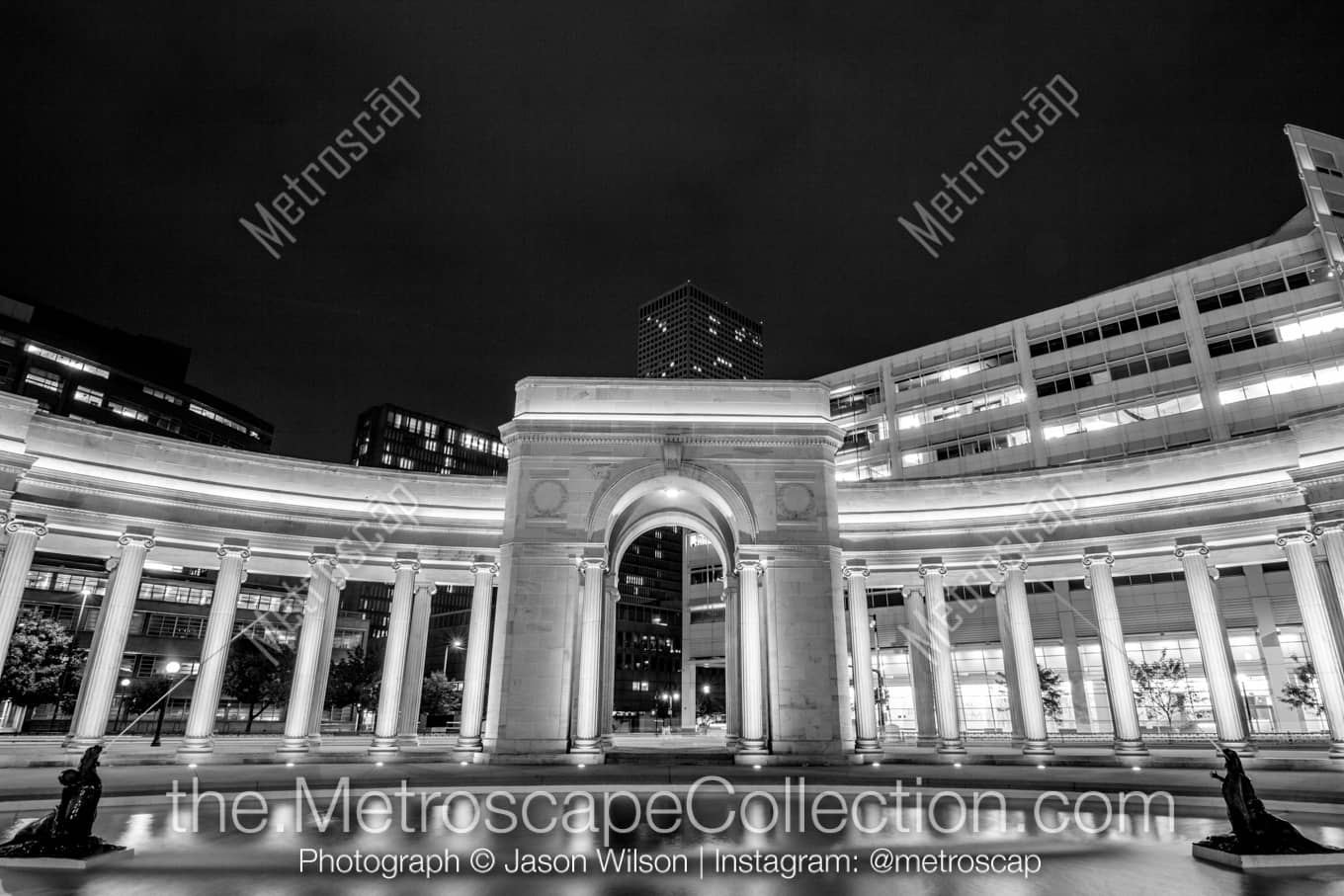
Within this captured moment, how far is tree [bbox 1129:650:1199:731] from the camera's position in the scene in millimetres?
50938

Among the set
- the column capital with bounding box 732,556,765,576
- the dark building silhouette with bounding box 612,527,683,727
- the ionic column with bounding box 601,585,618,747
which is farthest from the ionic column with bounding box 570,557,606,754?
the dark building silhouette with bounding box 612,527,683,727

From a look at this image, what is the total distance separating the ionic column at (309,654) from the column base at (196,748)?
104 inches

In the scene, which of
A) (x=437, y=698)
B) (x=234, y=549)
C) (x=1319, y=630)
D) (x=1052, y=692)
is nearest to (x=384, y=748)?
(x=234, y=549)

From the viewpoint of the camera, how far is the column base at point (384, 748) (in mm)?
28531

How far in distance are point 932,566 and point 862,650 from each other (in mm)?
5217

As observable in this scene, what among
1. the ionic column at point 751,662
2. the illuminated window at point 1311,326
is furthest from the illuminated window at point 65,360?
the illuminated window at point 1311,326

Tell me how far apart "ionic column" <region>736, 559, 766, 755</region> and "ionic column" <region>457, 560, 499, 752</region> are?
37.2 feet

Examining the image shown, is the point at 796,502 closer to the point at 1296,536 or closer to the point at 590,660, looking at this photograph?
the point at 590,660

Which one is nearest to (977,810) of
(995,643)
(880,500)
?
(880,500)

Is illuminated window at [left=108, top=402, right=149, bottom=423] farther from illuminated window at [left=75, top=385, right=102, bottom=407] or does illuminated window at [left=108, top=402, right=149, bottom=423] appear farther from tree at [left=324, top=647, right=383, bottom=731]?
tree at [left=324, top=647, right=383, bottom=731]

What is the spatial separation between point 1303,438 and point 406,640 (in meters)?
39.6

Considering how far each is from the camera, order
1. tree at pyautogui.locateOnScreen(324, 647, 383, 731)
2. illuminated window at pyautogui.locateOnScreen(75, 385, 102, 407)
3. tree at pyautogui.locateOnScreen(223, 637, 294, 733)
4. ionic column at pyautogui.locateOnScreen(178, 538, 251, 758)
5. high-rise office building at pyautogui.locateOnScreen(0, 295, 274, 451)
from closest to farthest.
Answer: ionic column at pyautogui.locateOnScreen(178, 538, 251, 758), tree at pyautogui.locateOnScreen(223, 637, 294, 733), tree at pyautogui.locateOnScreen(324, 647, 383, 731), high-rise office building at pyautogui.locateOnScreen(0, 295, 274, 451), illuminated window at pyautogui.locateOnScreen(75, 385, 102, 407)

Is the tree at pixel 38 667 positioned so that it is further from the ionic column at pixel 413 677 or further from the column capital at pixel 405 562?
the column capital at pixel 405 562

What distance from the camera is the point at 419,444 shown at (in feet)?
603
